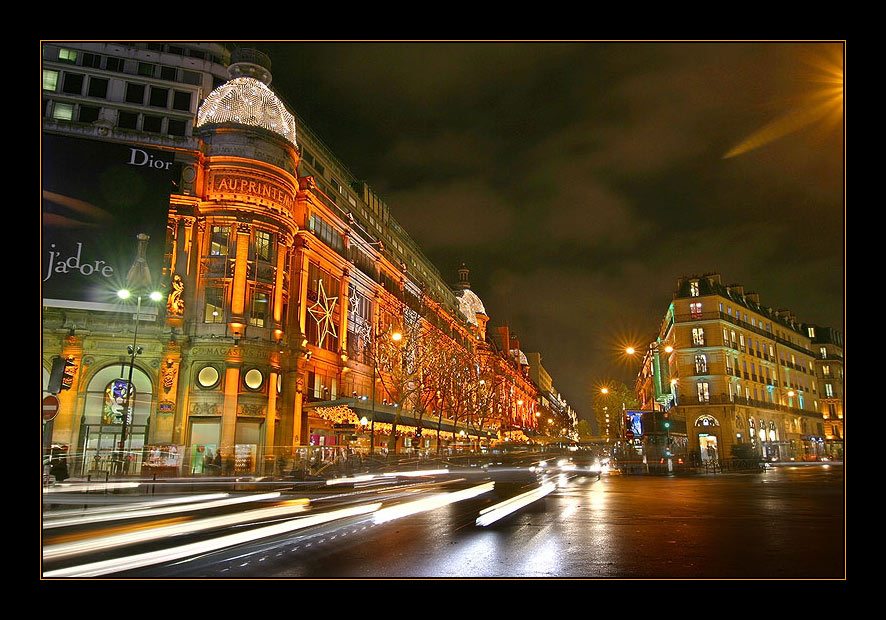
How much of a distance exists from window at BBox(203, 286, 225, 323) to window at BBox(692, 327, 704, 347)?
5350 cm

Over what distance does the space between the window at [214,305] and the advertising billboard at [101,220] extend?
438cm

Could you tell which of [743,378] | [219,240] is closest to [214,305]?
[219,240]

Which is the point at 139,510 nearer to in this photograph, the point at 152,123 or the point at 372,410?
the point at 372,410

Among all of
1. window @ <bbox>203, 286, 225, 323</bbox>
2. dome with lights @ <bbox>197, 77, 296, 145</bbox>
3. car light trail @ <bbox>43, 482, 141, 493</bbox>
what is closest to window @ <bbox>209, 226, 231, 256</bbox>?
window @ <bbox>203, 286, 225, 323</bbox>

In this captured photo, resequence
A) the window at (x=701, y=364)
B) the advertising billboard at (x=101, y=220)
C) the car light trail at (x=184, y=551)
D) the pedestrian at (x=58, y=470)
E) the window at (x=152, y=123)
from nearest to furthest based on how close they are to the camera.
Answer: the car light trail at (x=184, y=551), the pedestrian at (x=58, y=470), the advertising billboard at (x=101, y=220), the window at (x=152, y=123), the window at (x=701, y=364)

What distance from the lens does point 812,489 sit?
20.6 meters

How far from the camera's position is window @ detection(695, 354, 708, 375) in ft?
222

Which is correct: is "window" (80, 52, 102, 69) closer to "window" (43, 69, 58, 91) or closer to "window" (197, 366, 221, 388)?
"window" (43, 69, 58, 91)

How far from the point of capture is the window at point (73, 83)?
150ft

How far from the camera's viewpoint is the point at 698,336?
68.7m

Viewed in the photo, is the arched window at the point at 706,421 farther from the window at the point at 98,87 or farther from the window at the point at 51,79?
the window at the point at 51,79

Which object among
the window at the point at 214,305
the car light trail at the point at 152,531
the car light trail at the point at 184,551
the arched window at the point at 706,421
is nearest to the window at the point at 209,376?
the window at the point at 214,305

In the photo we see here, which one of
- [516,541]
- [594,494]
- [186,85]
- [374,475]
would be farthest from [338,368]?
[516,541]

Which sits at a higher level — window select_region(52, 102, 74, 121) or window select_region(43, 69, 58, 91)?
window select_region(43, 69, 58, 91)
